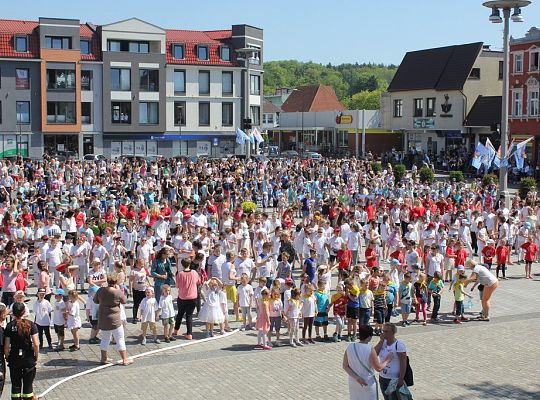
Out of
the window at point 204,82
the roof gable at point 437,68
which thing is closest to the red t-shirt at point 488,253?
the roof gable at point 437,68

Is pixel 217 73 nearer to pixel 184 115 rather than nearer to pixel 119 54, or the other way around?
pixel 184 115

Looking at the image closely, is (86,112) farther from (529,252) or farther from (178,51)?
(529,252)

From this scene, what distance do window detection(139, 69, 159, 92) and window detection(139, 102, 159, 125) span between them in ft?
4.18

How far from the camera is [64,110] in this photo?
60.1 meters

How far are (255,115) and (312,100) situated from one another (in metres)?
30.0

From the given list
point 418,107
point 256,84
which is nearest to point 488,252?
point 418,107

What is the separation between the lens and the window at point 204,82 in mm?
65562

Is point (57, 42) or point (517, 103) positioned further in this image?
point (57, 42)

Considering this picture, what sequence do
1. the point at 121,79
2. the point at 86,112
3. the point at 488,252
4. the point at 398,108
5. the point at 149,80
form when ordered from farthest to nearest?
1. the point at 398,108
2. the point at 149,80
3. the point at 121,79
4. the point at 86,112
5. the point at 488,252

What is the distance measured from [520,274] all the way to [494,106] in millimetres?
38518

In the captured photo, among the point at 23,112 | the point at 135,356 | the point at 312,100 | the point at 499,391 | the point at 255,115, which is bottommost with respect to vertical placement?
the point at 499,391

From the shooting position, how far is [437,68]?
64.4 meters

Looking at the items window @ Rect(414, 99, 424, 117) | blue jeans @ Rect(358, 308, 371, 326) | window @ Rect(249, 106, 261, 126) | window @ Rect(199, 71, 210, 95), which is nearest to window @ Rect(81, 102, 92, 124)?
window @ Rect(199, 71, 210, 95)

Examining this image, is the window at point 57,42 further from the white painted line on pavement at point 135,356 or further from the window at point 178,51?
the white painted line on pavement at point 135,356
